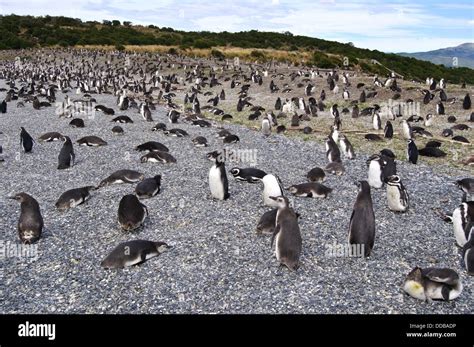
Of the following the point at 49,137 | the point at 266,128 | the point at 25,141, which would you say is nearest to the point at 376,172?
the point at 266,128

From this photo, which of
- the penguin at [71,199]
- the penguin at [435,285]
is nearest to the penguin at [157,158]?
the penguin at [71,199]

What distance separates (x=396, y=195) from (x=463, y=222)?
1997 mm

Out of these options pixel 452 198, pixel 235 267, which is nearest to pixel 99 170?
pixel 235 267

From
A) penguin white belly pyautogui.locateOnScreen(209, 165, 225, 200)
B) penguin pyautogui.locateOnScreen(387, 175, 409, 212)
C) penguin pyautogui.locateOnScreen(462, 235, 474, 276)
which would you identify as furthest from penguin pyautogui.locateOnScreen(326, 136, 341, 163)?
penguin pyautogui.locateOnScreen(462, 235, 474, 276)

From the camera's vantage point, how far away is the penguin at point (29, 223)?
925 cm

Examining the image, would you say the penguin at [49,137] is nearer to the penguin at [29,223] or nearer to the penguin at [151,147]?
the penguin at [151,147]

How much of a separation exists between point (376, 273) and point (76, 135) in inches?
629

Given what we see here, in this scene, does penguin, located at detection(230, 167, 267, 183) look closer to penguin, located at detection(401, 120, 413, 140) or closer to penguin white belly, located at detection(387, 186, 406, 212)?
penguin white belly, located at detection(387, 186, 406, 212)

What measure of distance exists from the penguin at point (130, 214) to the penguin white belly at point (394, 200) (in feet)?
→ 18.3

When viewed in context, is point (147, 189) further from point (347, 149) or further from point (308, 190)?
point (347, 149)

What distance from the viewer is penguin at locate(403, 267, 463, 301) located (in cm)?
714

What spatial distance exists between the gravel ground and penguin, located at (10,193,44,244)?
0.80 ft
